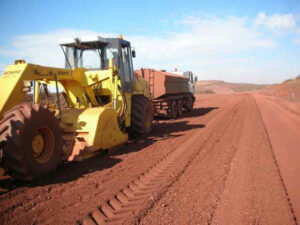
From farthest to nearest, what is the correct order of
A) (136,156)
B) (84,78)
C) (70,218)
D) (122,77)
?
1. (122,77)
2. (84,78)
3. (136,156)
4. (70,218)

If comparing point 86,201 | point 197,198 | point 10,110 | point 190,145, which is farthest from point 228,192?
point 10,110

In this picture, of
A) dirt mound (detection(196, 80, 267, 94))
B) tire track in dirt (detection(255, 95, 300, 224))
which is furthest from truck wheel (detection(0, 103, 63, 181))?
dirt mound (detection(196, 80, 267, 94))

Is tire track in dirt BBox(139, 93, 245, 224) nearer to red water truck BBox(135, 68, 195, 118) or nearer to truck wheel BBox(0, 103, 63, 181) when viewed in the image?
truck wheel BBox(0, 103, 63, 181)

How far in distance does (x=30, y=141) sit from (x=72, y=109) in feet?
7.53

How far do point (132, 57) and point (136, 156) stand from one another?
370 centimetres

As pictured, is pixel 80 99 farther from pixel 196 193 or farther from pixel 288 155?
pixel 288 155

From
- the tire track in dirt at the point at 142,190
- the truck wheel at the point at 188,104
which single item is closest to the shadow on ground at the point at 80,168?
the tire track in dirt at the point at 142,190

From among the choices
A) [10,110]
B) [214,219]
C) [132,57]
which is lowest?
[214,219]

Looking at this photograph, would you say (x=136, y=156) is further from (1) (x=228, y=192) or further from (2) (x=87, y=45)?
(2) (x=87, y=45)

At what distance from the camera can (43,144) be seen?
487 centimetres

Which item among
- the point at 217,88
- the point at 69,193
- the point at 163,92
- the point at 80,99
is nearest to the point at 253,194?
the point at 69,193

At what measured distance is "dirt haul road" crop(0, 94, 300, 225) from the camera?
3.64m

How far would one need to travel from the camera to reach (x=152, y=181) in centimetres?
491

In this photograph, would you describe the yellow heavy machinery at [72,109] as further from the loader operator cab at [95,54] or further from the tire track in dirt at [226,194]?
the tire track in dirt at [226,194]
